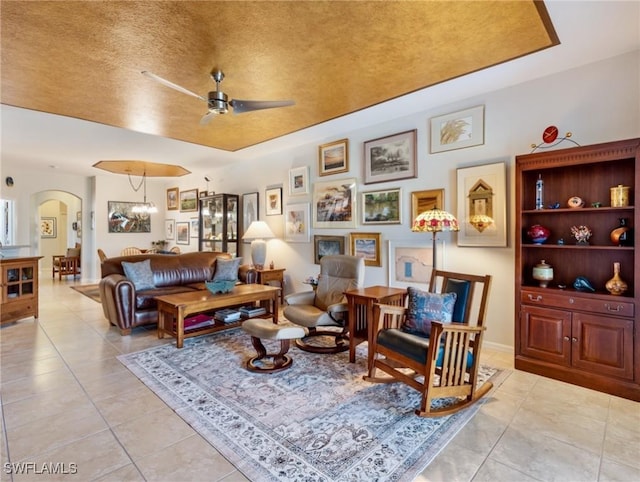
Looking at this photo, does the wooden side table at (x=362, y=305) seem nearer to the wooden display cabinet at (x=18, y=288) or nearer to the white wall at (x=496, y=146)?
the white wall at (x=496, y=146)

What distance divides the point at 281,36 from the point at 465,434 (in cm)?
313

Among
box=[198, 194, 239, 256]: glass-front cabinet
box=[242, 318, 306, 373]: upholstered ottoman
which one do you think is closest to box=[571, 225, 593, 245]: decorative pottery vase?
box=[242, 318, 306, 373]: upholstered ottoman

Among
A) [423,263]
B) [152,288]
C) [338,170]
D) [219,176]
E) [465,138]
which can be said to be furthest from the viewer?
[219,176]

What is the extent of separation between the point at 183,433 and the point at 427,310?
2016mm

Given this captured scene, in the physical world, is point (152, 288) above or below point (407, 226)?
below

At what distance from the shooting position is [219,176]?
25.5ft

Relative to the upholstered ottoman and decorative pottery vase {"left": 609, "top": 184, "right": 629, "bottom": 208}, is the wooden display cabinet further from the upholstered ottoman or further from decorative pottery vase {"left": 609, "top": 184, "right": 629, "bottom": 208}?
decorative pottery vase {"left": 609, "top": 184, "right": 629, "bottom": 208}

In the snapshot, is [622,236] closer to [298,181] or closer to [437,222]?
[437,222]

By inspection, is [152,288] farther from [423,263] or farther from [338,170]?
[423,263]

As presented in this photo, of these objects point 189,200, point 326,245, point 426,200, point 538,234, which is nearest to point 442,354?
point 538,234

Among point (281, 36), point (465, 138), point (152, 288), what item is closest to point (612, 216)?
point (465, 138)

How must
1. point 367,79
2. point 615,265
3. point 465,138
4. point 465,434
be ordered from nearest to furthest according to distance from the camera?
point 465,434
point 615,265
point 367,79
point 465,138

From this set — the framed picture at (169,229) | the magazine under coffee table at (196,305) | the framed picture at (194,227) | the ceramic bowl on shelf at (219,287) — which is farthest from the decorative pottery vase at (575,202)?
the framed picture at (169,229)

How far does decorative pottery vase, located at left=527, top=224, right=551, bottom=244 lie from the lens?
10.1ft
